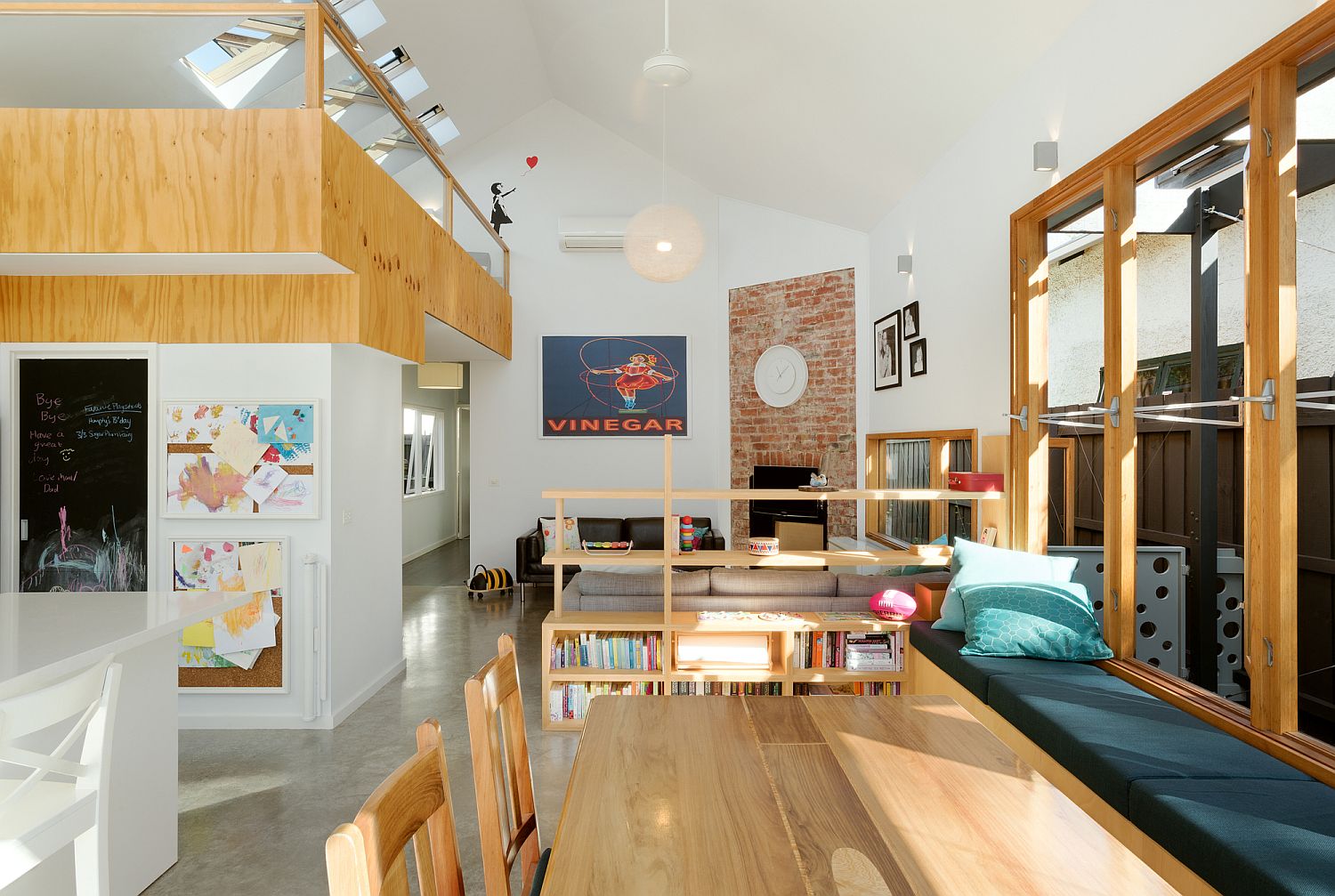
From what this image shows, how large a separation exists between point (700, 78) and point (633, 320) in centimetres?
293

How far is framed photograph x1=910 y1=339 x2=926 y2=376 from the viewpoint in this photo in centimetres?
522

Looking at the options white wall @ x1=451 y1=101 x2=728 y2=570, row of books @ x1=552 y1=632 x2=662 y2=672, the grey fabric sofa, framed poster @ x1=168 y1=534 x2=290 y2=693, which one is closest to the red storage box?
the grey fabric sofa

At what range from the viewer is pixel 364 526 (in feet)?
14.5

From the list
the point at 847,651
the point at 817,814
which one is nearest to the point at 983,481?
the point at 847,651

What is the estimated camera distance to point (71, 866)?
2174 millimetres

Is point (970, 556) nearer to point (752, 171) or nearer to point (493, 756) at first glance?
point (493, 756)

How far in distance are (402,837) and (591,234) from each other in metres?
7.38

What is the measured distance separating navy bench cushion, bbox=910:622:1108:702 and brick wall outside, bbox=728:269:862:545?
3048mm

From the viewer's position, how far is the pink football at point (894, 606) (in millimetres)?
3824

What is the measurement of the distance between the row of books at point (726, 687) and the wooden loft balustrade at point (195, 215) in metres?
2.49

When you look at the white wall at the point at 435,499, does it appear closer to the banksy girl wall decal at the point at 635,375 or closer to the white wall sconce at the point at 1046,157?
the banksy girl wall decal at the point at 635,375

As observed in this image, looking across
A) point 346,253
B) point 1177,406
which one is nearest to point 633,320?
point 346,253

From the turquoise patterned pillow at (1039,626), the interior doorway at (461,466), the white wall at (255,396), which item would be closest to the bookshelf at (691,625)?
the turquoise patterned pillow at (1039,626)

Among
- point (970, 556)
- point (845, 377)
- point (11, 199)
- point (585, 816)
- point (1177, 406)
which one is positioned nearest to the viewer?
point (585, 816)
